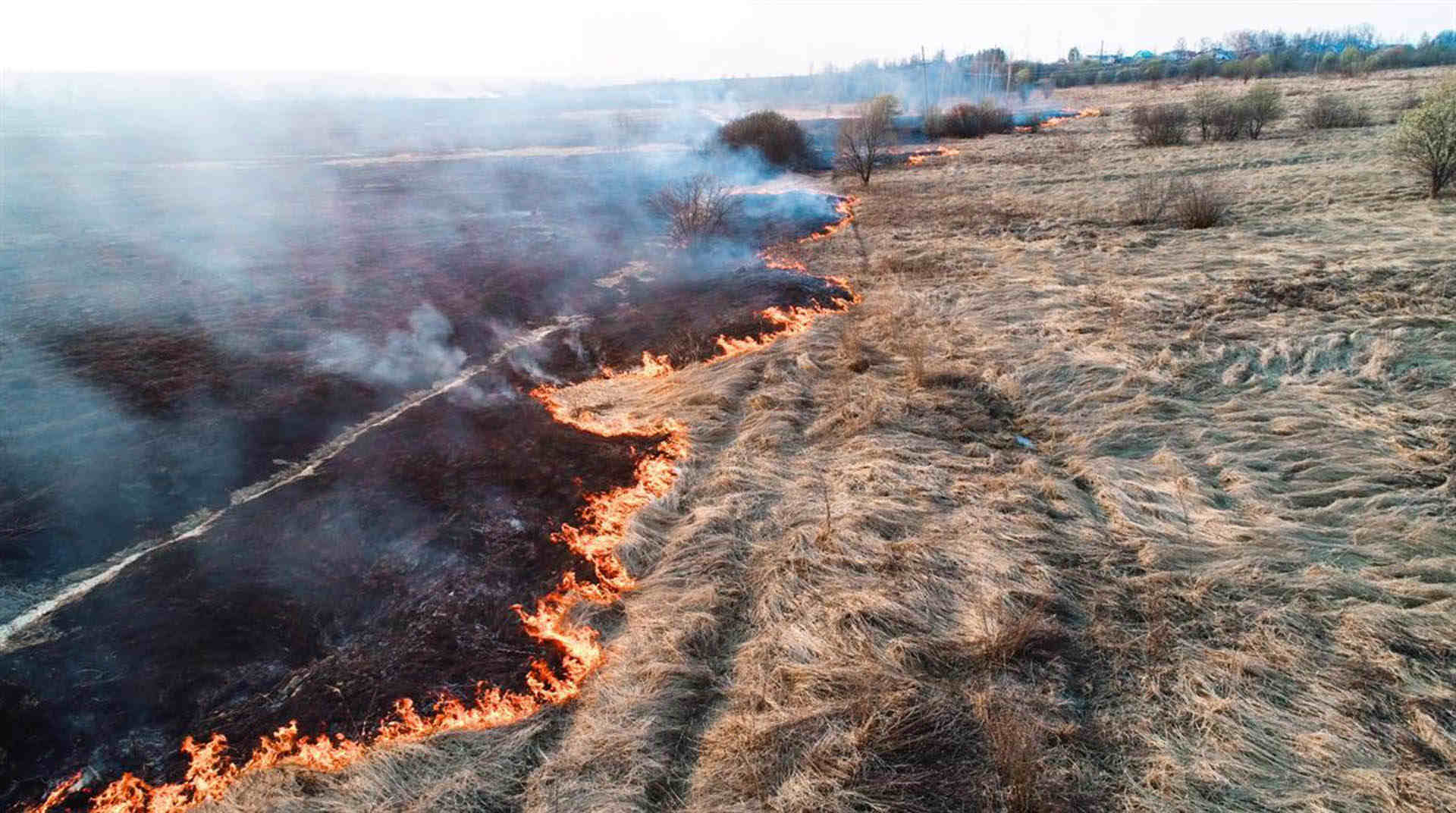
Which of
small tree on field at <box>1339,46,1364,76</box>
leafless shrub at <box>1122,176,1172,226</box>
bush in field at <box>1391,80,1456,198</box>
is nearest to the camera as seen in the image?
bush in field at <box>1391,80,1456,198</box>

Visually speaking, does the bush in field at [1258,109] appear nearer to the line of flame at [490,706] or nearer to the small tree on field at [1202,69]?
the line of flame at [490,706]

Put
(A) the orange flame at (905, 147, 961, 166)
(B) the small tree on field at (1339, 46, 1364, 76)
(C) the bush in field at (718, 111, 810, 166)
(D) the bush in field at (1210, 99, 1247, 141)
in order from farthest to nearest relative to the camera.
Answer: (B) the small tree on field at (1339, 46, 1364, 76), (A) the orange flame at (905, 147, 961, 166), (C) the bush in field at (718, 111, 810, 166), (D) the bush in field at (1210, 99, 1247, 141)

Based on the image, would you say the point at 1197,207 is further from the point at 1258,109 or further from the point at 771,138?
the point at 771,138

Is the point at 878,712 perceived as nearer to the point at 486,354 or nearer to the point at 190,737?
the point at 190,737

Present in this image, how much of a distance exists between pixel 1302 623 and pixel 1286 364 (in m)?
4.72

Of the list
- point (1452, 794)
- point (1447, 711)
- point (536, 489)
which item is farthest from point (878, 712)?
point (536, 489)

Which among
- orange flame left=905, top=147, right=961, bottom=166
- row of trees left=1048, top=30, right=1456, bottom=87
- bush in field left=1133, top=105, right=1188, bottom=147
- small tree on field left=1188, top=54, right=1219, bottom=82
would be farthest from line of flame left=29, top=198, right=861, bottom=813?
small tree on field left=1188, top=54, right=1219, bottom=82

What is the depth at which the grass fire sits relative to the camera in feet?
12.6

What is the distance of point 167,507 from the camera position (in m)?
6.43

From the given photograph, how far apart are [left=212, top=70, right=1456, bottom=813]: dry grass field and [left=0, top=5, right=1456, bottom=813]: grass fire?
3 cm

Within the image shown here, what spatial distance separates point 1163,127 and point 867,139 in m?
10.9

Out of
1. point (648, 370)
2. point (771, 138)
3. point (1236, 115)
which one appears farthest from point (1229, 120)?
point (648, 370)

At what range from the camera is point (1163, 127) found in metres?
24.8

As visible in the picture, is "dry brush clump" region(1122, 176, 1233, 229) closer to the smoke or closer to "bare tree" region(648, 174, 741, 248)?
"bare tree" region(648, 174, 741, 248)
